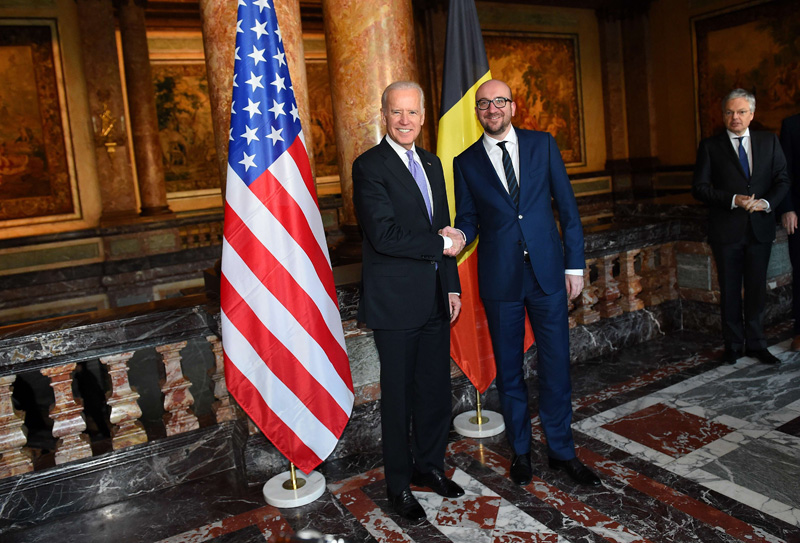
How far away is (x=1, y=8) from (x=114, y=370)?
30.7 ft

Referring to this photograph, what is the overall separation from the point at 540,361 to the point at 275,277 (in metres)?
1.37

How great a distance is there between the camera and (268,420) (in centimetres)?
321

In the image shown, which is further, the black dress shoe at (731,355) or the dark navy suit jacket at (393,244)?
the black dress shoe at (731,355)

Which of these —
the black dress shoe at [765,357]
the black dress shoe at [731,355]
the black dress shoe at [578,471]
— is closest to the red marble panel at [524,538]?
the black dress shoe at [578,471]

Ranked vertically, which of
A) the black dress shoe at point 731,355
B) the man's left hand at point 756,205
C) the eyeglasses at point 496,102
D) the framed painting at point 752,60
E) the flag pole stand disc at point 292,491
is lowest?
the flag pole stand disc at point 292,491

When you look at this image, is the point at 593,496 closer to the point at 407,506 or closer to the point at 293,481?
the point at 407,506

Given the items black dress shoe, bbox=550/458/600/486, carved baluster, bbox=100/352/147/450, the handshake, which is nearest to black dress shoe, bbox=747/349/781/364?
black dress shoe, bbox=550/458/600/486

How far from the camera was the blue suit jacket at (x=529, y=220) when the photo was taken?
316 cm

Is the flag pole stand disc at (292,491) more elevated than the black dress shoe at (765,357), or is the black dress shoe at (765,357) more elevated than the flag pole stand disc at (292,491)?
the black dress shoe at (765,357)

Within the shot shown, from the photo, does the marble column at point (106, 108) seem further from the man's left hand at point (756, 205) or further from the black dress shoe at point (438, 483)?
the man's left hand at point (756, 205)

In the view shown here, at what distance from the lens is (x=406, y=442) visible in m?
3.08

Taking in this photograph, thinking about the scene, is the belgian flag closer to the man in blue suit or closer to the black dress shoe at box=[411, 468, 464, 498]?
the man in blue suit

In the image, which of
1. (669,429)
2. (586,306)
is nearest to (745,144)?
(586,306)

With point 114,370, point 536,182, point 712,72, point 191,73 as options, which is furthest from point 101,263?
point 712,72
